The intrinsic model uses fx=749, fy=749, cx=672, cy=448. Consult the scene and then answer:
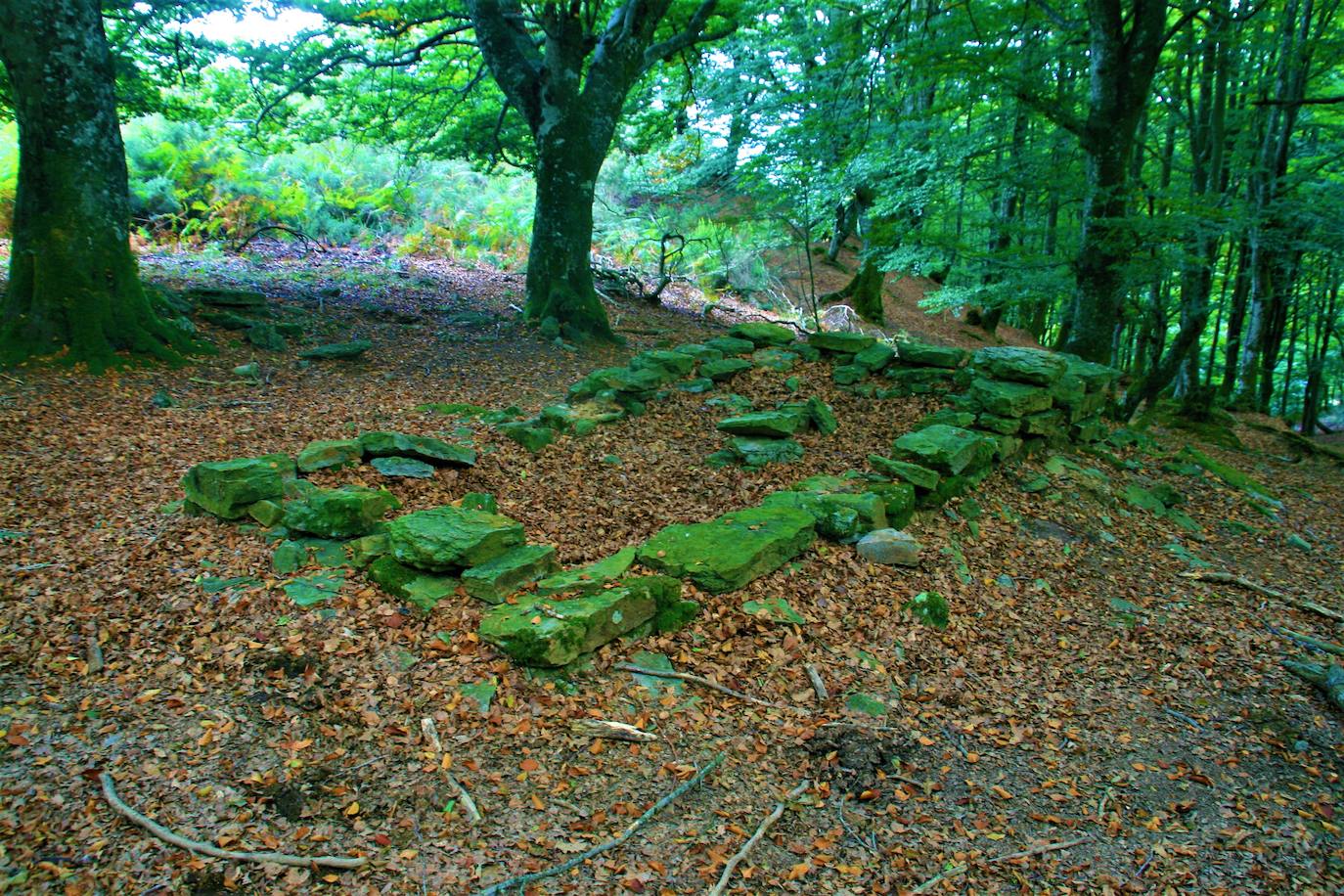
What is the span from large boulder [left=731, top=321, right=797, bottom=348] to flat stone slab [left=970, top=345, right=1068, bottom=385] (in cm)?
245

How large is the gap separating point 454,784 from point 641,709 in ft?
2.95

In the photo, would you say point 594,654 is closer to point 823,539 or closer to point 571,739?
point 571,739

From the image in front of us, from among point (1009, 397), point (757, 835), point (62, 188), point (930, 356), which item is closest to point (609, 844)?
point (757, 835)

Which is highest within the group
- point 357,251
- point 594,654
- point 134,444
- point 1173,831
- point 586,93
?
point 586,93

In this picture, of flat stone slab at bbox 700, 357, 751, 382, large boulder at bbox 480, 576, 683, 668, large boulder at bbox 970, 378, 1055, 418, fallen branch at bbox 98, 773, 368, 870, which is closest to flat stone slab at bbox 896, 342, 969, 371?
large boulder at bbox 970, 378, 1055, 418

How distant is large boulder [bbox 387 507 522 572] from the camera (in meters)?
3.96

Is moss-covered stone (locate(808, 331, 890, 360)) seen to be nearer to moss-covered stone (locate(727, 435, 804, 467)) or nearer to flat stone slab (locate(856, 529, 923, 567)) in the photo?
moss-covered stone (locate(727, 435, 804, 467))

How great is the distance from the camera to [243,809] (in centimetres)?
253

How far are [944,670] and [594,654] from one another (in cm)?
194

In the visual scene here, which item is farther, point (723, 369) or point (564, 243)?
point (564, 243)

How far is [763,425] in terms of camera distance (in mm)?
6625

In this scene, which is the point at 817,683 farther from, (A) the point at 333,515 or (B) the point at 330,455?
(B) the point at 330,455

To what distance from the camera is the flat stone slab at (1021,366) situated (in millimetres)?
7227

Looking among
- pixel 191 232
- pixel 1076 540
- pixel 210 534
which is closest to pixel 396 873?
pixel 210 534
